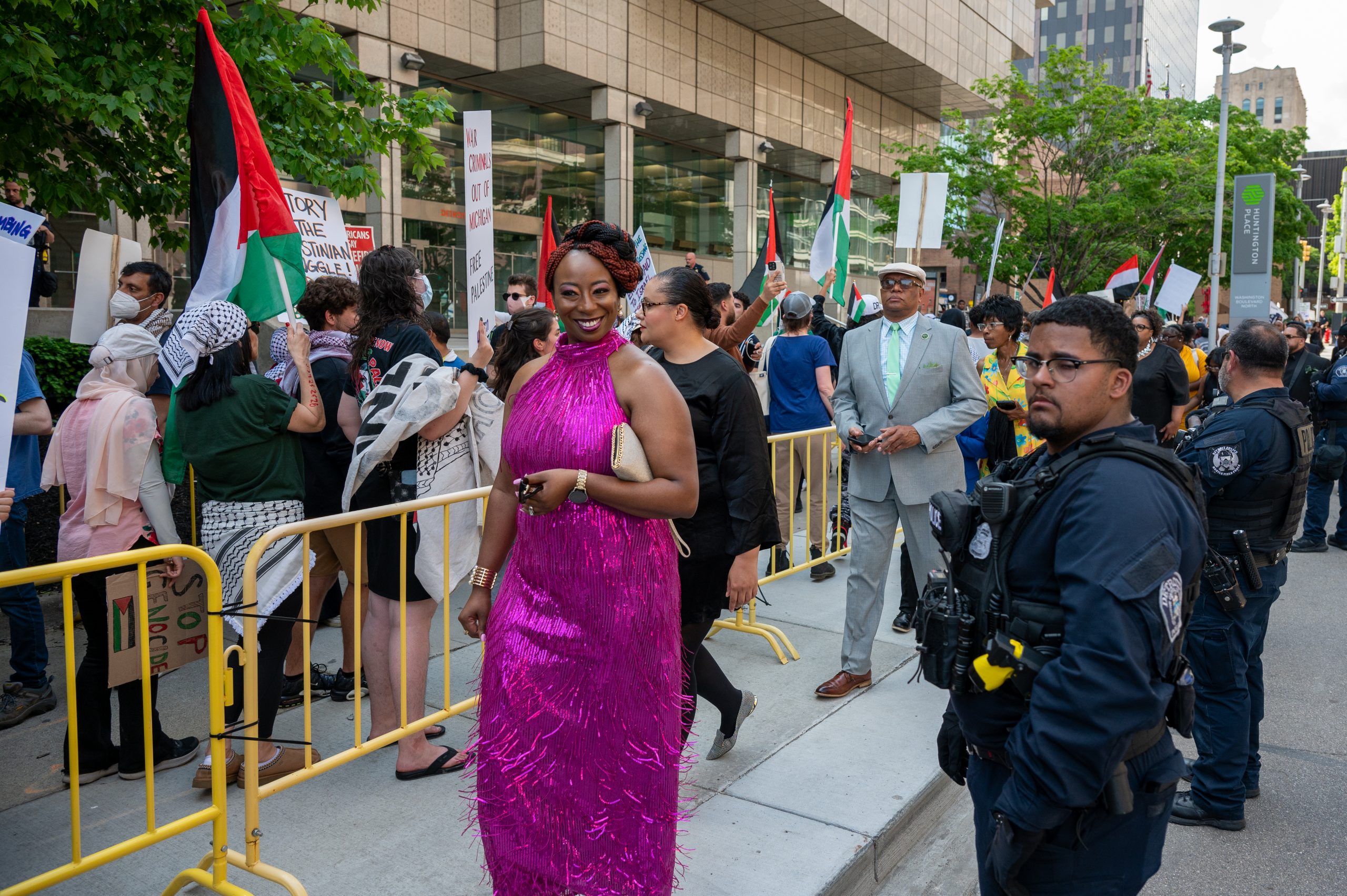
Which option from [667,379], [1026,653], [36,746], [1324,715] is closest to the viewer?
[1026,653]

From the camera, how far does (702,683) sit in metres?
4.31

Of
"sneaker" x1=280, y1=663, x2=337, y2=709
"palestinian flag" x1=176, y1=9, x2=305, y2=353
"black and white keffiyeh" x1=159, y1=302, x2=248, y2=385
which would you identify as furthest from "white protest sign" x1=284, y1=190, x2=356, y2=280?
"black and white keffiyeh" x1=159, y1=302, x2=248, y2=385

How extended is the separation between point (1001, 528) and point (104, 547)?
3710 millimetres

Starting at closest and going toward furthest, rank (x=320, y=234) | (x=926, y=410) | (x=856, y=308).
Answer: (x=926, y=410)
(x=320, y=234)
(x=856, y=308)

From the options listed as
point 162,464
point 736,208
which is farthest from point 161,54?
point 736,208

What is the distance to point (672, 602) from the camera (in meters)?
2.98

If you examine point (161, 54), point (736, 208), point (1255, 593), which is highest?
point (736, 208)

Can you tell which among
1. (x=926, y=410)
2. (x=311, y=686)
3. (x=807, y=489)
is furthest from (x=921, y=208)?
(x=311, y=686)

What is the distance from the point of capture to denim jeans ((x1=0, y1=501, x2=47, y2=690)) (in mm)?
4922

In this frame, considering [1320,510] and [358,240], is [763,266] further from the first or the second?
[1320,510]

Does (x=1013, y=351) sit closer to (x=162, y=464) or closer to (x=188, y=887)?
(x=162, y=464)

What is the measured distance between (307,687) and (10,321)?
66.1 inches

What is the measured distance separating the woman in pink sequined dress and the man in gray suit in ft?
8.33

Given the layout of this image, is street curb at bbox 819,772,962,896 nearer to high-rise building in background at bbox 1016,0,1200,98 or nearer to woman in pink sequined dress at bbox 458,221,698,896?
woman in pink sequined dress at bbox 458,221,698,896
